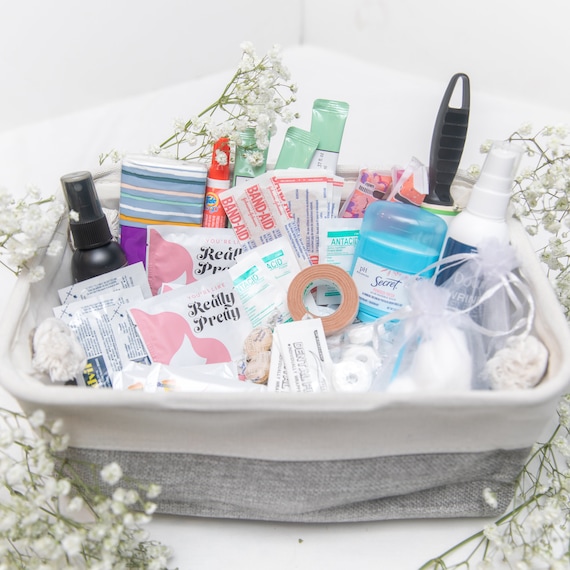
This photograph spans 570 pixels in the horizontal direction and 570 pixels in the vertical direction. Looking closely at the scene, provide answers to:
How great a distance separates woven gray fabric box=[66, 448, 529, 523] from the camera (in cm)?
52

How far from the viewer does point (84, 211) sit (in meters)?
0.62

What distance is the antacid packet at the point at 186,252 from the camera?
27.7 inches

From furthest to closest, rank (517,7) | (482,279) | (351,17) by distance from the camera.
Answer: (351,17) < (517,7) < (482,279)

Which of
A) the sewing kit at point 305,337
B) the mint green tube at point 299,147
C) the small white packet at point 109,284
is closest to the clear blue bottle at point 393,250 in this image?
the sewing kit at point 305,337

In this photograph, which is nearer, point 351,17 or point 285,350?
point 285,350

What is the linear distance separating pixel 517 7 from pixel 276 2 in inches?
17.7

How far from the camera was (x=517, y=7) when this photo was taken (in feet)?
3.35

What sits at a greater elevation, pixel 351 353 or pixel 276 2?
pixel 276 2

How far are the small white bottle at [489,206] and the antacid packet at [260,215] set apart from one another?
0.57 ft

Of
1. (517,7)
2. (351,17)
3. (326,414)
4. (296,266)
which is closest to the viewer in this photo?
(326,414)

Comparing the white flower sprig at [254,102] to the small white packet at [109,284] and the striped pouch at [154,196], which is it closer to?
the striped pouch at [154,196]

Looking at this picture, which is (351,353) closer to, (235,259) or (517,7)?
(235,259)

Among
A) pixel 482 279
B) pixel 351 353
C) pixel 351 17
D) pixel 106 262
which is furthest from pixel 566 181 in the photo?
pixel 351 17

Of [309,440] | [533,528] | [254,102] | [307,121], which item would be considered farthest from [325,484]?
[307,121]
